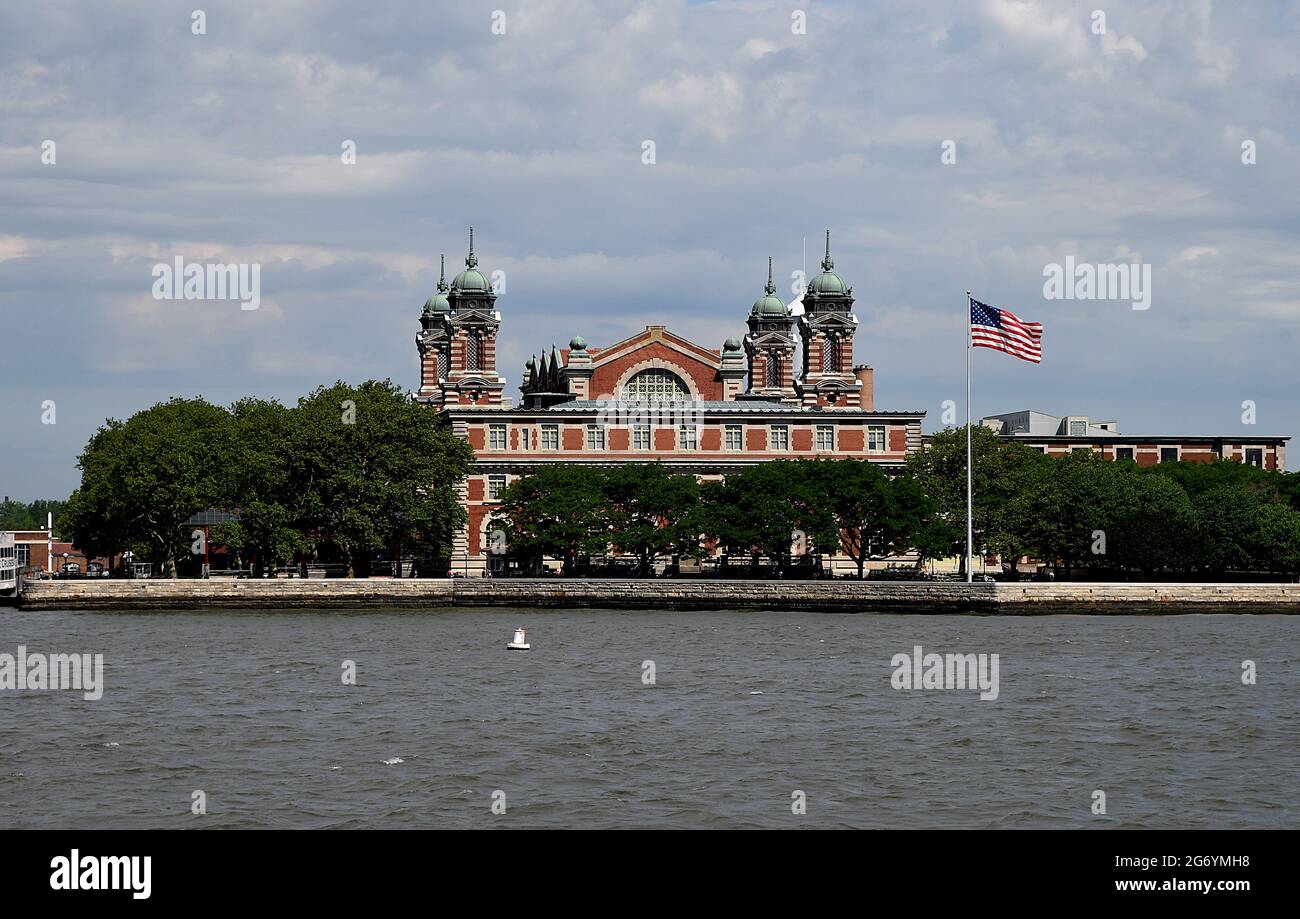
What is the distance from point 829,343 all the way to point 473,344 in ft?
80.5

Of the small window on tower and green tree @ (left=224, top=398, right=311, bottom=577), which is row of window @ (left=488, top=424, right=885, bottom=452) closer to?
the small window on tower

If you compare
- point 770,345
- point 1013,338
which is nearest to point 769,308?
point 770,345

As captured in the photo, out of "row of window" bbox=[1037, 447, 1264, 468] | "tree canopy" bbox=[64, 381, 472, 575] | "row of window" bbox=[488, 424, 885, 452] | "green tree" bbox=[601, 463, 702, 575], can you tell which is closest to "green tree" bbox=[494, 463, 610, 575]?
"green tree" bbox=[601, 463, 702, 575]

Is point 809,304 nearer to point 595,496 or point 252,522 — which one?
point 595,496

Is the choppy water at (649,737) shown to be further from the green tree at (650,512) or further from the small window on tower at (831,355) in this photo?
the small window on tower at (831,355)

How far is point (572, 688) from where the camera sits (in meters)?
45.0

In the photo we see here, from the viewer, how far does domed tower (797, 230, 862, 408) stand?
120688 millimetres

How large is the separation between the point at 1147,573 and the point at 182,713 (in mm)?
68475

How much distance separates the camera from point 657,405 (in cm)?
11325

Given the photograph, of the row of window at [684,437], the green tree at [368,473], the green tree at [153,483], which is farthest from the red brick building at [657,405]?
the green tree at [153,483]

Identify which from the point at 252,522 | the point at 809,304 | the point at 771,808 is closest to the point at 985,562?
the point at 809,304

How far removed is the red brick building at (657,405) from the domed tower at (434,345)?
0.20 metres

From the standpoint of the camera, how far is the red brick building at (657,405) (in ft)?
363

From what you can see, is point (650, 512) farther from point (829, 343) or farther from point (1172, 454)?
point (1172, 454)
